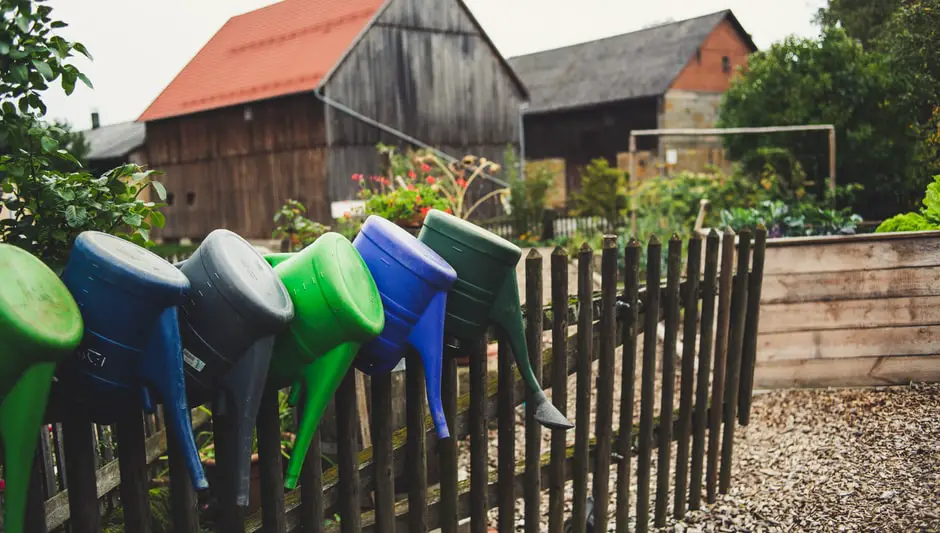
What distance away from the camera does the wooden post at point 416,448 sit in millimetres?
2471

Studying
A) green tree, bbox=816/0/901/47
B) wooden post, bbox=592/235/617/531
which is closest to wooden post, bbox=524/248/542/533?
wooden post, bbox=592/235/617/531

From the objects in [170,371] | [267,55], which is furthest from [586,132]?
[170,371]

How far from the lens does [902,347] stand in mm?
4539

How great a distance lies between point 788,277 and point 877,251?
49cm

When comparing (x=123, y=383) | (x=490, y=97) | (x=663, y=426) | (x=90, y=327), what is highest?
(x=490, y=97)

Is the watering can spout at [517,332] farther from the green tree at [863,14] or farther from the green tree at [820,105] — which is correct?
the green tree at [820,105]

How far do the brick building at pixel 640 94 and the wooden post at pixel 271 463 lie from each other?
18710mm

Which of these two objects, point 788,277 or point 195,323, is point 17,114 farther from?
point 788,277

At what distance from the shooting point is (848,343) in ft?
15.5

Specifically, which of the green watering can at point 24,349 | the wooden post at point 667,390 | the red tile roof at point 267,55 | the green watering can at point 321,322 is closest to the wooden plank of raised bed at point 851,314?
the wooden post at point 667,390

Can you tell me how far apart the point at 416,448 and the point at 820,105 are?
11.9m

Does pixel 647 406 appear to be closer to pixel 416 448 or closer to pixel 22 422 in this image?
pixel 416 448

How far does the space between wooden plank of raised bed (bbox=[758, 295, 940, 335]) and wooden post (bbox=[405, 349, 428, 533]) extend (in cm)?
289

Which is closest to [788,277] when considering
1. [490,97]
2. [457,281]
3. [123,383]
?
[457,281]
